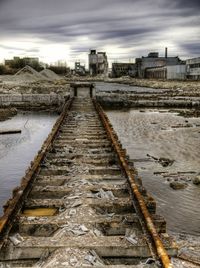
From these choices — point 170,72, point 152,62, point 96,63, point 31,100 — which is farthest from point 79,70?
point 31,100

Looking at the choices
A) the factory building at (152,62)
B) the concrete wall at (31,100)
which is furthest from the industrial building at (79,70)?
the concrete wall at (31,100)

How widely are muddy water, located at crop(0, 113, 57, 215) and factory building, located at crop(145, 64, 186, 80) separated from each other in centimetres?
6685

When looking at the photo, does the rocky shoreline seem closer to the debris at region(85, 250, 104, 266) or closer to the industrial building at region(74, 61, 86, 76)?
the debris at region(85, 250, 104, 266)

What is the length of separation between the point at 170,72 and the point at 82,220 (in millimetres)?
90497

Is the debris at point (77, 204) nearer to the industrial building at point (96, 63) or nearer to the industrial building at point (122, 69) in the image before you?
the industrial building at point (122, 69)

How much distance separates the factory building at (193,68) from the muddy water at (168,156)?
2161 inches

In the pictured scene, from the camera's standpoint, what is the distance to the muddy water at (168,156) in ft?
22.5

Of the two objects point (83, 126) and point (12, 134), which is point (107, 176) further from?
point (12, 134)

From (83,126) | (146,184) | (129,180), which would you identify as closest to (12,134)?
(83,126)

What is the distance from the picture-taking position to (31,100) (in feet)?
90.0

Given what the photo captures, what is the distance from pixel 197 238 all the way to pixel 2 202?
3823 millimetres

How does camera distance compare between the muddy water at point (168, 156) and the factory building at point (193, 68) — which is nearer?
the muddy water at point (168, 156)

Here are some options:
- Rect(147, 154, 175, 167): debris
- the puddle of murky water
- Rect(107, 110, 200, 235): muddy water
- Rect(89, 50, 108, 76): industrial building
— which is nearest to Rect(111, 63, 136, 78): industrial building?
Rect(89, 50, 108, 76): industrial building

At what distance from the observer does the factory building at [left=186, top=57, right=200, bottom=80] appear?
75488mm
